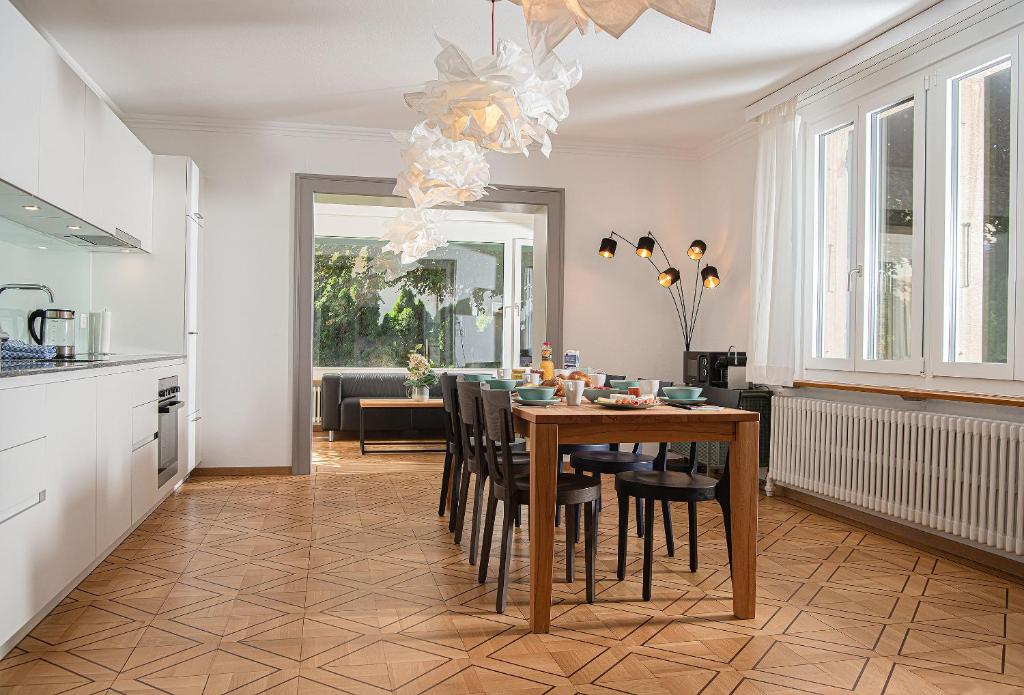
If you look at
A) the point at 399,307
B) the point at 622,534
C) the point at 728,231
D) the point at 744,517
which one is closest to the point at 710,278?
the point at 728,231

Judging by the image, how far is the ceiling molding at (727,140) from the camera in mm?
6219

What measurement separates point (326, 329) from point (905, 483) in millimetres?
7162

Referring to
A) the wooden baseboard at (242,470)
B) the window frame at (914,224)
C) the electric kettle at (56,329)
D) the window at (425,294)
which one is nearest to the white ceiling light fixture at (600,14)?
the window frame at (914,224)

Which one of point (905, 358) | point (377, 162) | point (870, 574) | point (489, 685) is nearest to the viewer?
point (489, 685)

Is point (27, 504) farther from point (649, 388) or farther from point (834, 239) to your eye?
point (834, 239)

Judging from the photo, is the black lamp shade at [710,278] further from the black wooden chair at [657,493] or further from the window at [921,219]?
the black wooden chair at [657,493]

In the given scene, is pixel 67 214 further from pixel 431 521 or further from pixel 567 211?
pixel 567 211

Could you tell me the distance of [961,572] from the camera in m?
3.78

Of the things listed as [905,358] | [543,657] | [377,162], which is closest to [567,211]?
[377,162]

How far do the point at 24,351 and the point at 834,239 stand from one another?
470 centimetres

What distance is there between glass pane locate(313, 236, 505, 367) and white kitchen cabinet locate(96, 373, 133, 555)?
5886 millimetres

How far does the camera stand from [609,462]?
13.2 feet

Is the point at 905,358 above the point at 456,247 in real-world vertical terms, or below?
below

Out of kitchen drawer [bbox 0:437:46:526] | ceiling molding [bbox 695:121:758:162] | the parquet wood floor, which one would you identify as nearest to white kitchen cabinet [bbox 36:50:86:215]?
kitchen drawer [bbox 0:437:46:526]
